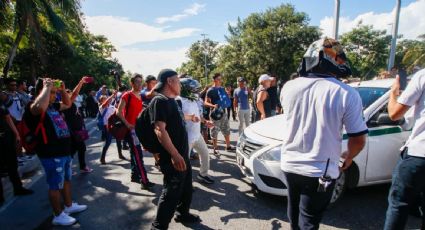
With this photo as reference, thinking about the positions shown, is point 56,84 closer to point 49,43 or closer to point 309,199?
point 309,199

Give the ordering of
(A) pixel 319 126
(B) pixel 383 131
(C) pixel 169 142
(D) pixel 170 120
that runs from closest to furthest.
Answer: (A) pixel 319 126, (C) pixel 169 142, (D) pixel 170 120, (B) pixel 383 131

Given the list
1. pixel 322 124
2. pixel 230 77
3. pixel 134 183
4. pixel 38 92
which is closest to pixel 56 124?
pixel 38 92

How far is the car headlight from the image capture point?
3600mm

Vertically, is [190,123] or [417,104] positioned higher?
[417,104]

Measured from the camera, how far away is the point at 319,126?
1.88 metres

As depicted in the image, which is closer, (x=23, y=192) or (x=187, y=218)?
(x=187, y=218)

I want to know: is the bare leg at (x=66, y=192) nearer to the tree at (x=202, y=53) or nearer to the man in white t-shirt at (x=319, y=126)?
the man in white t-shirt at (x=319, y=126)

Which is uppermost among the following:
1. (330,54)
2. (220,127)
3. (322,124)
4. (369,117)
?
(330,54)

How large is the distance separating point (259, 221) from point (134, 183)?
2466 millimetres

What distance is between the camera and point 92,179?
5.31 metres

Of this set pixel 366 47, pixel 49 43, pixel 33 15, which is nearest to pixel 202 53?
pixel 366 47

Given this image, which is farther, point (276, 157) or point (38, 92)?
point (276, 157)

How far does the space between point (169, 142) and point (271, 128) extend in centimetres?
199

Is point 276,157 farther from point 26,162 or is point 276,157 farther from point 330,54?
point 26,162
